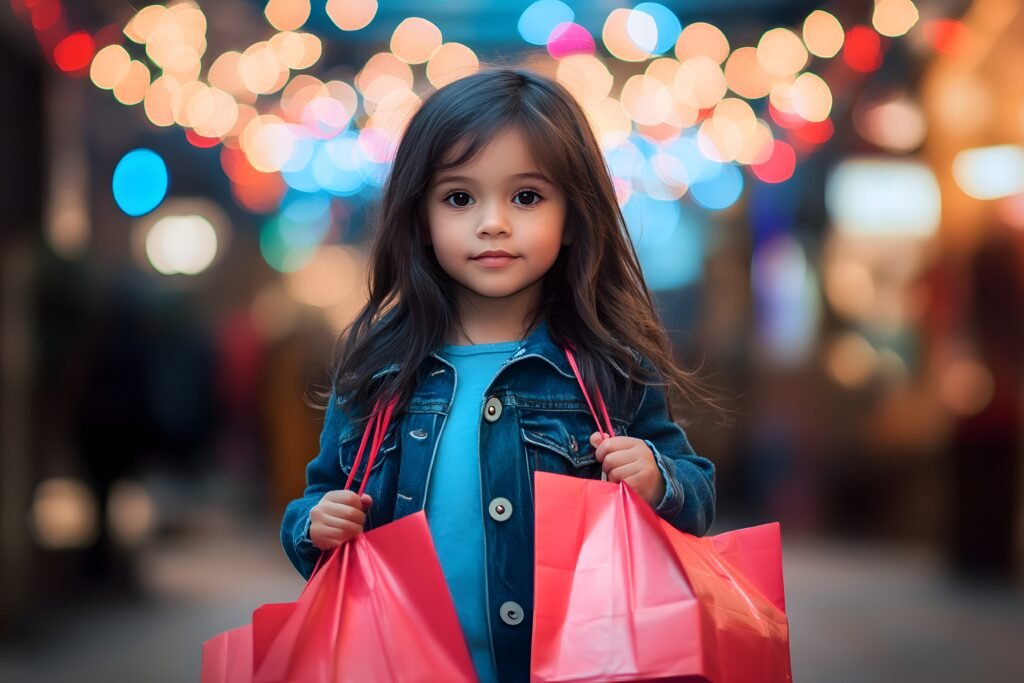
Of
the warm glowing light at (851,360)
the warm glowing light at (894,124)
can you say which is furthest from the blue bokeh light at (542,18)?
the warm glowing light at (851,360)

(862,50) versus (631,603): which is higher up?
(862,50)

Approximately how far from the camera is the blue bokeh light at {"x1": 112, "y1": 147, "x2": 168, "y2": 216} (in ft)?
21.7

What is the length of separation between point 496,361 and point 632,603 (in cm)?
48

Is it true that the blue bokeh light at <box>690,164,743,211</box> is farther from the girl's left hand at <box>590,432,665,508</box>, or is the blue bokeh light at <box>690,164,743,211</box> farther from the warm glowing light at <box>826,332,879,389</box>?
the girl's left hand at <box>590,432,665,508</box>

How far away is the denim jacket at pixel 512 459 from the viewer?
1.85 meters

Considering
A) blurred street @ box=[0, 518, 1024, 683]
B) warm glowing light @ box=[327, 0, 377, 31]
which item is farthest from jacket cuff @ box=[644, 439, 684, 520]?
warm glowing light @ box=[327, 0, 377, 31]

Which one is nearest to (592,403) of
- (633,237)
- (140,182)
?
(633,237)

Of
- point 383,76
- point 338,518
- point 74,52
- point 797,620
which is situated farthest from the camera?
point 383,76

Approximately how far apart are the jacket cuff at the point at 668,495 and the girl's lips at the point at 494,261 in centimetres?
35

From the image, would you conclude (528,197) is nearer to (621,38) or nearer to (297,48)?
(621,38)

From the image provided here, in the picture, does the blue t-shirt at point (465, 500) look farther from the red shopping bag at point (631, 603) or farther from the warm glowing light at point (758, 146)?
the warm glowing light at point (758, 146)

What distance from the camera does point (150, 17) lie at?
572cm

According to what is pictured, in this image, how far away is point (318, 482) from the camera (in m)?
2.04

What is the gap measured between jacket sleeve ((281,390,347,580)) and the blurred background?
8.23ft
